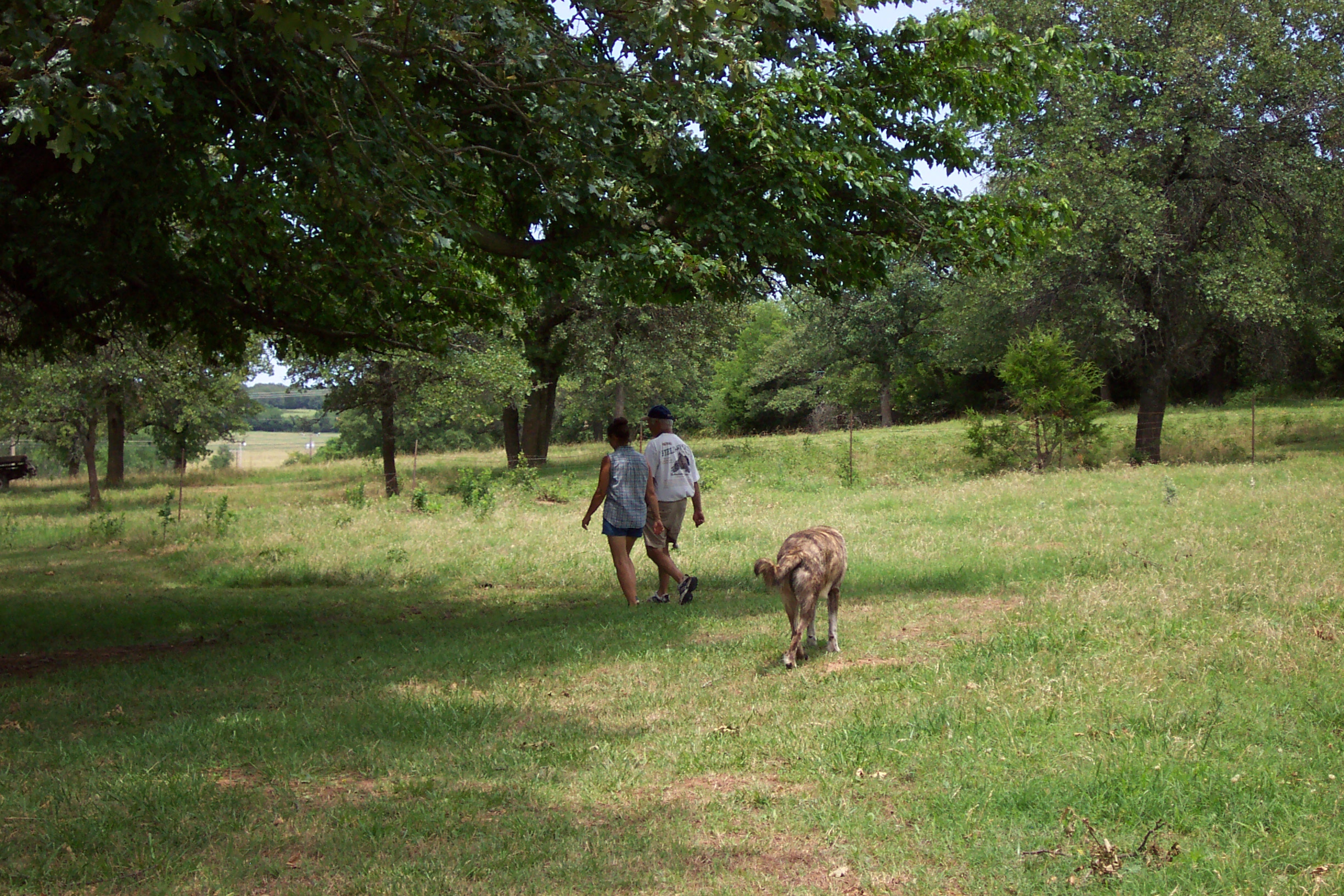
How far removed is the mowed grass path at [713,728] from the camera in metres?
4.11

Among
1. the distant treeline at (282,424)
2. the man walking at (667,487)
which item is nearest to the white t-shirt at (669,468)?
the man walking at (667,487)

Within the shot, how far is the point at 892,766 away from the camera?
5117 mm

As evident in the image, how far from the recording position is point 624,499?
404 inches

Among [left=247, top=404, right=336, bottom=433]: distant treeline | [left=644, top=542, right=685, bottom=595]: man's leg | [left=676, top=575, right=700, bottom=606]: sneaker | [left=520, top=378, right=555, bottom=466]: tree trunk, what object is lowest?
[left=676, top=575, right=700, bottom=606]: sneaker

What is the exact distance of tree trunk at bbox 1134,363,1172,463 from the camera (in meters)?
25.0

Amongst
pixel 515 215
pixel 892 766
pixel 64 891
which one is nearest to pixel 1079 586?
pixel 892 766

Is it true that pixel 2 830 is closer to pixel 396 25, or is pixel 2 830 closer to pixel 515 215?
pixel 396 25

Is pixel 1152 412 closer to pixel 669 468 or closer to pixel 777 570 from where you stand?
pixel 669 468

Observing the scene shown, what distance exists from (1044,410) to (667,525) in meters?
14.8

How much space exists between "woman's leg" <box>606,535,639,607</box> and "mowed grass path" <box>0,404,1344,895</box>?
333mm

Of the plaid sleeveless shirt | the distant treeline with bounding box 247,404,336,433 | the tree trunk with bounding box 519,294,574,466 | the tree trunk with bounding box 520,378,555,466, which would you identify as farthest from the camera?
the distant treeline with bounding box 247,404,336,433

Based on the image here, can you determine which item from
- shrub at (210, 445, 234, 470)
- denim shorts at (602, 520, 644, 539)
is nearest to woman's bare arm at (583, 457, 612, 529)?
denim shorts at (602, 520, 644, 539)

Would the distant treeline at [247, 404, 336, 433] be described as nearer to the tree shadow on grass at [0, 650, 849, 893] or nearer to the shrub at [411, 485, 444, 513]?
the shrub at [411, 485, 444, 513]

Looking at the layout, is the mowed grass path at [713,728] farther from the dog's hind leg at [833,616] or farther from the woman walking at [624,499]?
the woman walking at [624,499]
